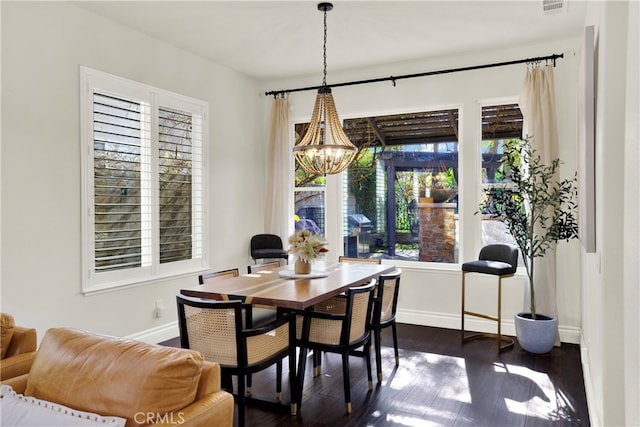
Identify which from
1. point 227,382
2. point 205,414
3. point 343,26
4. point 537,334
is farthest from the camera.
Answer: point 343,26

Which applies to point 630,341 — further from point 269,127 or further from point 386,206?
point 269,127

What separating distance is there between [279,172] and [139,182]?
1.94 meters

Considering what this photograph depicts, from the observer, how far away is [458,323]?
16.4 ft

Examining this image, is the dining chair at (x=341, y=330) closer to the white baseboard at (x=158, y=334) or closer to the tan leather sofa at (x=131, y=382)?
the tan leather sofa at (x=131, y=382)

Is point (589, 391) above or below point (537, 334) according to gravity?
below

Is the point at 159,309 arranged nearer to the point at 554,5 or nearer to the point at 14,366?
the point at 14,366

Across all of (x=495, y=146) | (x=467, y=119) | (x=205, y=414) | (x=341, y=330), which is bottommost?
(x=341, y=330)

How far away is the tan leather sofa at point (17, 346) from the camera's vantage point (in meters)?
2.06

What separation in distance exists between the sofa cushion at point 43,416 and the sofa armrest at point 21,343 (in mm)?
819

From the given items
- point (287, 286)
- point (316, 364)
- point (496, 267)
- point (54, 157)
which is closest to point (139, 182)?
point (54, 157)

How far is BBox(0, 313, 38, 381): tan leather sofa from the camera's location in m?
2.06

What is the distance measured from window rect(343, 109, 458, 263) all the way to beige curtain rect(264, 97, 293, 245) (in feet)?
2.53

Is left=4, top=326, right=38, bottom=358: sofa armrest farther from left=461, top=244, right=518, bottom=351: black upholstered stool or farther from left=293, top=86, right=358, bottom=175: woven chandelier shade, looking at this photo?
left=461, top=244, right=518, bottom=351: black upholstered stool

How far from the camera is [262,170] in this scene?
608cm
